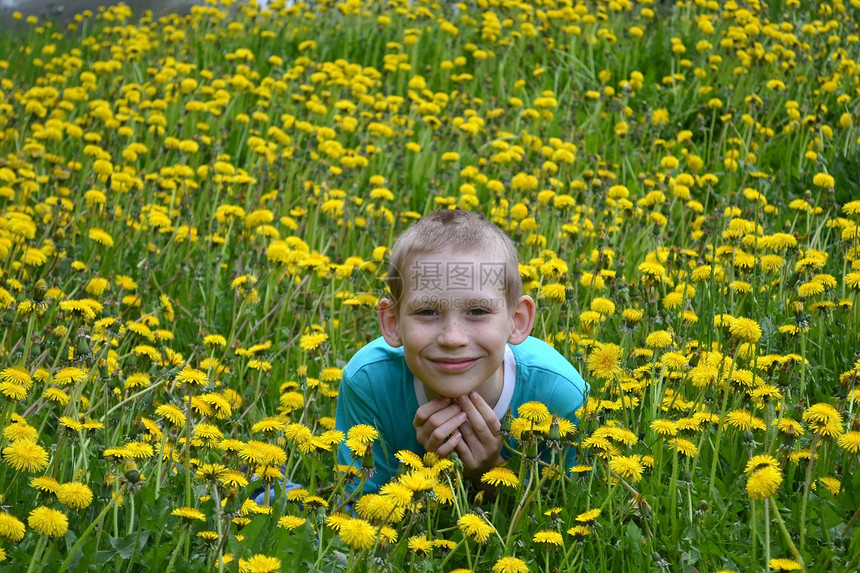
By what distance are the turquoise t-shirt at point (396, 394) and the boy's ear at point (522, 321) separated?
9 centimetres

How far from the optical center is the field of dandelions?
2.10 metres

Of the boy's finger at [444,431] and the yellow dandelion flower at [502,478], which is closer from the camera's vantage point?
the yellow dandelion flower at [502,478]

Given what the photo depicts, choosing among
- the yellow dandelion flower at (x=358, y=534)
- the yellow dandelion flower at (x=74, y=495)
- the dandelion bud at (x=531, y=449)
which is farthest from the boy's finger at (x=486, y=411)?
the yellow dandelion flower at (x=74, y=495)

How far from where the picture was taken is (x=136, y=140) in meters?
5.52

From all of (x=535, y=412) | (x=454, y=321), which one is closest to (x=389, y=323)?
(x=454, y=321)

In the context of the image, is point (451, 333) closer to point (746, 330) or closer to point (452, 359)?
point (452, 359)

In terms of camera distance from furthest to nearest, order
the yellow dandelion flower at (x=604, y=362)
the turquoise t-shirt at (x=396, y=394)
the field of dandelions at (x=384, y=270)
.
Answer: the turquoise t-shirt at (x=396, y=394), the yellow dandelion flower at (x=604, y=362), the field of dandelions at (x=384, y=270)

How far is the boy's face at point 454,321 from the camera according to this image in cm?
237

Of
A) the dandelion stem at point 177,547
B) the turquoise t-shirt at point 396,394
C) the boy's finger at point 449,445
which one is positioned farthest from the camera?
the turquoise t-shirt at point 396,394

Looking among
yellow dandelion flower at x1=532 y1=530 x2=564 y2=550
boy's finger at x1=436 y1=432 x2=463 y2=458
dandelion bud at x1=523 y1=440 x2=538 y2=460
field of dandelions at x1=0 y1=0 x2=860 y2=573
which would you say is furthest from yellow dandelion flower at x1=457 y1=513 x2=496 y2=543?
boy's finger at x1=436 y1=432 x2=463 y2=458

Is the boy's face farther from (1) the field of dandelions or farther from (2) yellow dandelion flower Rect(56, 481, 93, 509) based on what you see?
(2) yellow dandelion flower Rect(56, 481, 93, 509)

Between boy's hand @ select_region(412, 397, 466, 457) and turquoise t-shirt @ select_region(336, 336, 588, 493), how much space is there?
16 cm

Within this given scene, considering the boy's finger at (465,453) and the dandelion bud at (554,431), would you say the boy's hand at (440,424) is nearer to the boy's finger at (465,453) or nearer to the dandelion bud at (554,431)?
the boy's finger at (465,453)

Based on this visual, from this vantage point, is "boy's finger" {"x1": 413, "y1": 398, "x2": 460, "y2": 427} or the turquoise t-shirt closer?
"boy's finger" {"x1": 413, "y1": 398, "x2": 460, "y2": 427}
